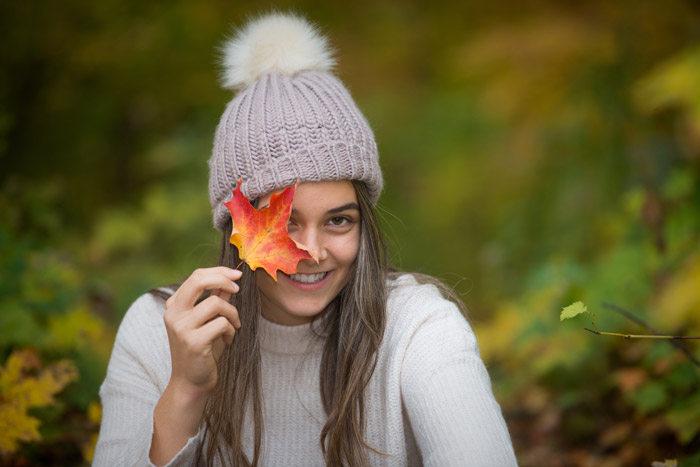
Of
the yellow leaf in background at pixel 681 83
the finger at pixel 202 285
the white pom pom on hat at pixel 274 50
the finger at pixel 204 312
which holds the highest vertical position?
the yellow leaf in background at pixel 681 83

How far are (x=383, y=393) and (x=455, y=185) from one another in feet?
11.8

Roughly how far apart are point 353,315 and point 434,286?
0.34 metres

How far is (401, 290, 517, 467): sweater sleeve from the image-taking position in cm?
162

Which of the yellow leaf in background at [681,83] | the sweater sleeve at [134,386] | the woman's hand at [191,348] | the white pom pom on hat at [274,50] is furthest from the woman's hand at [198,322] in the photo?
the yellow leaf in background at [681,83]

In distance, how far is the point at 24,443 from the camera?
7.99ft

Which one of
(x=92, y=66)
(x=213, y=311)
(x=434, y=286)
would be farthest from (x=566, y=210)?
(x=92, y=66)

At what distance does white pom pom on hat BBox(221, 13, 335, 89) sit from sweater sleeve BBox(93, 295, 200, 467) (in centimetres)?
87

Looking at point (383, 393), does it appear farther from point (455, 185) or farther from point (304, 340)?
point (455, 185)

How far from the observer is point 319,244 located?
183 cm

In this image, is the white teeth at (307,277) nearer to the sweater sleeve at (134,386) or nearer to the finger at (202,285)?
the finger at (202,285)

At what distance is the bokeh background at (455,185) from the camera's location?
2666mm

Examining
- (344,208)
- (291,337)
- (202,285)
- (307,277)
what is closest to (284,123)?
(344,208)

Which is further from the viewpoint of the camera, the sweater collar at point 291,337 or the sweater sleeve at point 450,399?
the sweater collar at point 291,337

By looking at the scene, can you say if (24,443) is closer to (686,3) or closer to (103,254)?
(103,254)
